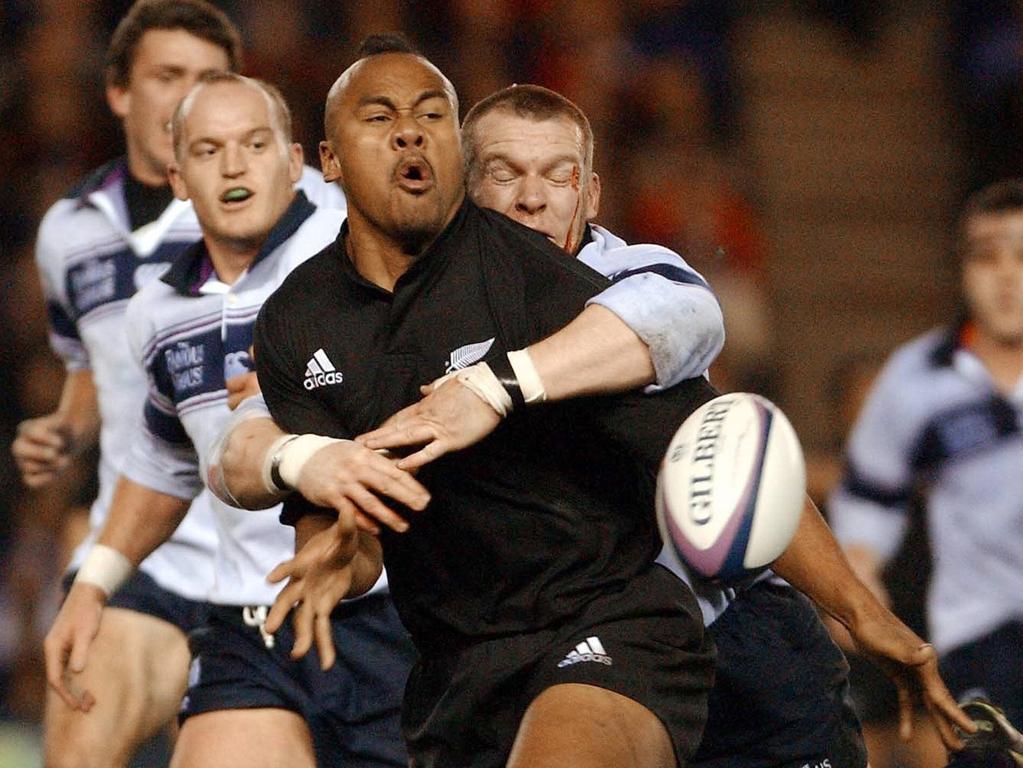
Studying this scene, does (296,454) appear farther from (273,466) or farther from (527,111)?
(527,111)

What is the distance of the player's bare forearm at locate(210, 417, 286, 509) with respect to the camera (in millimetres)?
3752

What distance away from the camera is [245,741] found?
15.7 feet

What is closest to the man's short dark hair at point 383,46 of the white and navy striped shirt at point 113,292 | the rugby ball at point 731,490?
the rugby ball at point 731,490

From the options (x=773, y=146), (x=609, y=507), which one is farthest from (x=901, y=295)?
(x=609, y=507)

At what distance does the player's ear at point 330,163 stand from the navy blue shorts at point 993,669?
136 inches

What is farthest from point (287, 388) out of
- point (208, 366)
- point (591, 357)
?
point (208, 366)

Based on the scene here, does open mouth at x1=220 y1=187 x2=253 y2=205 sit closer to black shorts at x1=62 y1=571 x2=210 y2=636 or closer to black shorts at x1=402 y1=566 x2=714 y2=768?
black shorts at x1=62 y1=571 x2=210 y2=636

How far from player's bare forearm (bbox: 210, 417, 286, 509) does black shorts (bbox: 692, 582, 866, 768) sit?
1.19 meters

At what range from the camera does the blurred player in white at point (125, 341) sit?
18.0 ft

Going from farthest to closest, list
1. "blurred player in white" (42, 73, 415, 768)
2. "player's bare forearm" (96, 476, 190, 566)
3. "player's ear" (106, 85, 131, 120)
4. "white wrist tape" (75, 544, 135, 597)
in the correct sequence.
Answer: "player's ear" (106, 85, 131, 120), "player's bare forearm" (96, 476, 190, 566), "white wrist tape" (75, 544, 135, 597), "blurred player in white" (42, 73, 415, 768)

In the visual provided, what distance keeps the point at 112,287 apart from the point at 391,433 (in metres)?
2.63

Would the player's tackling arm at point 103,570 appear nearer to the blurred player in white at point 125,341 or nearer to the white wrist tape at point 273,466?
the blurred player in white at point 125,341

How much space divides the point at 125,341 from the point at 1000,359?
302 centimetres

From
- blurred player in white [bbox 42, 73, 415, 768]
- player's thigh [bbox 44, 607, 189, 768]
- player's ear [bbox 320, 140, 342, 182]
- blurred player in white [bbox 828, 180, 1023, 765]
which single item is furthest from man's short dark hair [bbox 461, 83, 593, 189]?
blurred player in white [bbox 828, 180, 1023, 765]
